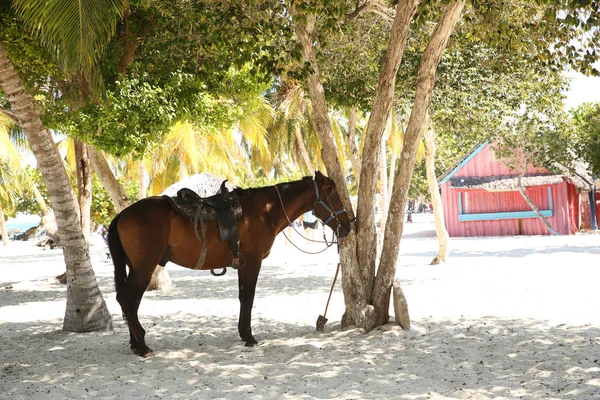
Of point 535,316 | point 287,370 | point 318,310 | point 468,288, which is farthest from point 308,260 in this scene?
point 287,370

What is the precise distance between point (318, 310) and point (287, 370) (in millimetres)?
3833

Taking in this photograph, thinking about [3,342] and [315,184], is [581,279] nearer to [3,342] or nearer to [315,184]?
[315,184]

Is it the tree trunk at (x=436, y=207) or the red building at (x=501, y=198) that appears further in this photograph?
the red building at (x=501, y=198)

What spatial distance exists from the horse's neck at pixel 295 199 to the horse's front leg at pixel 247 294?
1.94ft

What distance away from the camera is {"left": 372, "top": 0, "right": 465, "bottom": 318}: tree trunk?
7.27 meters

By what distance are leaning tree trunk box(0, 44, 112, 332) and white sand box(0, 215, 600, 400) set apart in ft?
1.00

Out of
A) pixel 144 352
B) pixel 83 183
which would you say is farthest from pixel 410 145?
pixel 83 183

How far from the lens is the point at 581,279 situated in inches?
467

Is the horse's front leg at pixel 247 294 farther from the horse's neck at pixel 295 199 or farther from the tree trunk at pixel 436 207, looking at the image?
the tree trunk at pixel 436 207

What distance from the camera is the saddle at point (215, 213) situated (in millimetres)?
6766

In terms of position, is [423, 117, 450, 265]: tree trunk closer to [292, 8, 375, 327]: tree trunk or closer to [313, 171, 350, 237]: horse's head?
[292, 8, 375, 327]: tree trunk

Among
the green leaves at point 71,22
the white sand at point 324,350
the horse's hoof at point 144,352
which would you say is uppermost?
the green leaves at point 71,22

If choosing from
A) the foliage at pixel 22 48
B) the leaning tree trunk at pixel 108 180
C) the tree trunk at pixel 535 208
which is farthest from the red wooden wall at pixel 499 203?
the foliage at pixel 22 48

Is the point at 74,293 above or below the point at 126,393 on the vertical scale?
above
